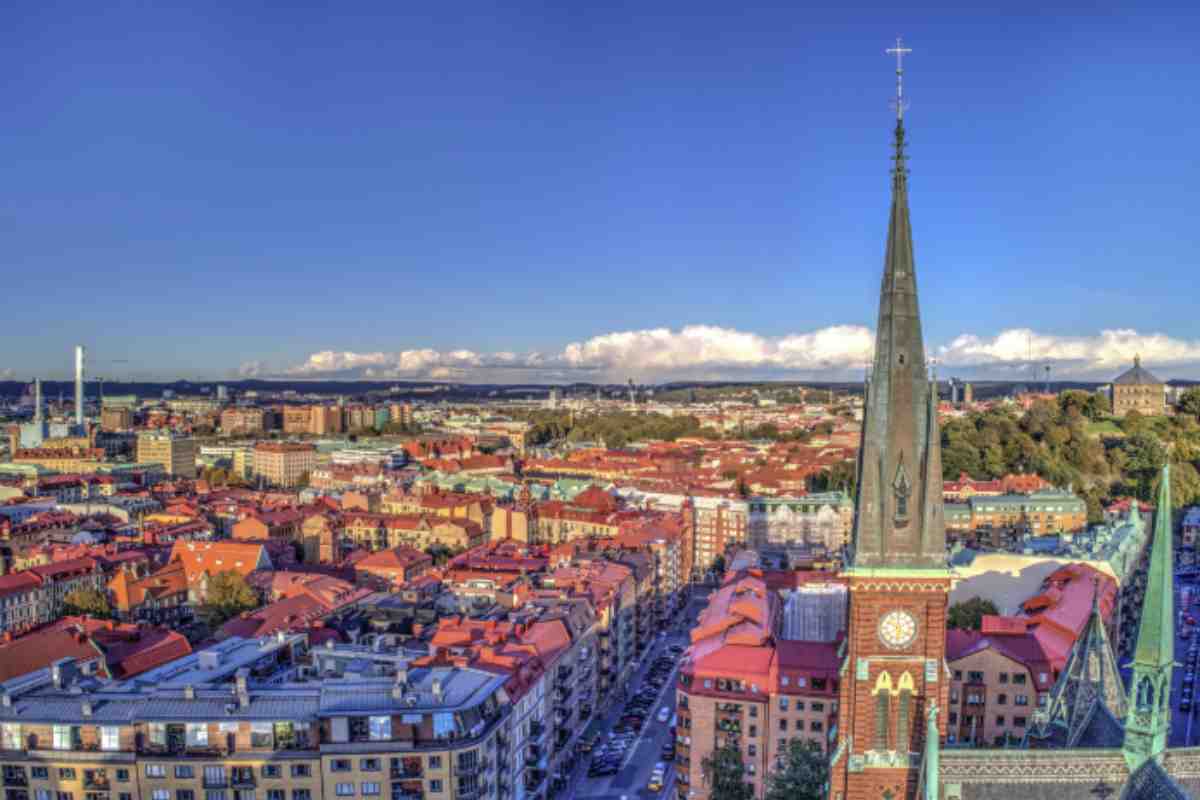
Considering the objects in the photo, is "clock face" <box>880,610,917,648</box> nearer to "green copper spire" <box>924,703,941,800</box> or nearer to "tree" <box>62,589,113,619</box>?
"green copper spire" <box>924,703,941,800</box>

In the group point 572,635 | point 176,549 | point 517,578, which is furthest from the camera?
point 176,549

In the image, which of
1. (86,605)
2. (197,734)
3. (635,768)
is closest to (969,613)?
(635,768)

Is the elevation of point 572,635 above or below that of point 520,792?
above

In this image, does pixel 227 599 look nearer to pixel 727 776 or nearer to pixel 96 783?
pixel 96 783

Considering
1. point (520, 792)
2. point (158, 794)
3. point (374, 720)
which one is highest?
point (374, 720)

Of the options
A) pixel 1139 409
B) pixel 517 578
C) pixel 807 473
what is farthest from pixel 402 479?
pixel 1139 409

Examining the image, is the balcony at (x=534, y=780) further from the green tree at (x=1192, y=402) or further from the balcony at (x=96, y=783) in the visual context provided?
the green tree at (x=1192, y=402)

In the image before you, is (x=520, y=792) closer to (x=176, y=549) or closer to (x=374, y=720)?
(x=374, y=720)

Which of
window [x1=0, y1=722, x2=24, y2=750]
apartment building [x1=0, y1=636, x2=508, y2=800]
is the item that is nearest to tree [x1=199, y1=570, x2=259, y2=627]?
apartment building [x1=0, y1=636, x2=508, y2=800]
